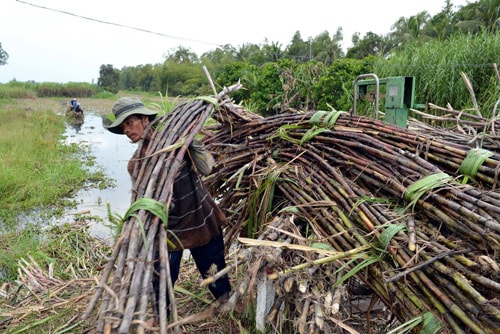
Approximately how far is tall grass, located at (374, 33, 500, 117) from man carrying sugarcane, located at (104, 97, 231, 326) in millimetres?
5509

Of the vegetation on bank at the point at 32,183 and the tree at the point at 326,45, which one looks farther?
the tree at the point at 326,45

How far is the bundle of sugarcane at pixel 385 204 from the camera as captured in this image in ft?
4.83

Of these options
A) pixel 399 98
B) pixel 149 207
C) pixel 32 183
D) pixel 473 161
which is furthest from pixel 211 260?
pixel 32 183

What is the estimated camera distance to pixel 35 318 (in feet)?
8.84

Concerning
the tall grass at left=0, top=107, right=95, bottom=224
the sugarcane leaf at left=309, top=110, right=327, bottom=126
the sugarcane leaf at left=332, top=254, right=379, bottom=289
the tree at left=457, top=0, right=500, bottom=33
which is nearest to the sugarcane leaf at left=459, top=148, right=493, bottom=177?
the sugarcane leaf at left=332, top=254, right=379, bottom=289

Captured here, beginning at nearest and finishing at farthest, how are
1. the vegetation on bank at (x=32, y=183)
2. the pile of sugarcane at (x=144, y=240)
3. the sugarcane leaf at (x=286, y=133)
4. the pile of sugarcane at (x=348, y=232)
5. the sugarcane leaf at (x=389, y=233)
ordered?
the pile of sugarcane at (x=144, y=240) < the pile of sugarcane at (x=348, y=232) < the sugarcane leaf at (x=389, y=233) < the sugarcane leaf at (x=286, y=133) < the vegetation on bank at (x=32, y=183)

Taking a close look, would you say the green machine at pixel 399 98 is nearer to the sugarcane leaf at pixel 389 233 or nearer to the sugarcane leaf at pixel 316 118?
the sugarcane leaf at pixel 316 118

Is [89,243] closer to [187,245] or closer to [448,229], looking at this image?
[187,245]

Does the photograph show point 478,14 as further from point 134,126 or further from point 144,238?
point 144,238

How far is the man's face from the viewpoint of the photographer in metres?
2.15

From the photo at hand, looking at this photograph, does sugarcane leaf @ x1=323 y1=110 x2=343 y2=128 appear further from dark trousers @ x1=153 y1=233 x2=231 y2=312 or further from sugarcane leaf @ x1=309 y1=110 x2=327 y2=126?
dark trousers @ x1=153 y1=233 x2=231 y2=312

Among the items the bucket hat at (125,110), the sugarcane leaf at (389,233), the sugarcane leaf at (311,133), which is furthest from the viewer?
the sugarcane leaf at (311,133)

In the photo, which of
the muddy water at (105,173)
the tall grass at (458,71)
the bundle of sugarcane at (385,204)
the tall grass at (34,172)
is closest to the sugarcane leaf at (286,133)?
the bundle of sugarcane at (385,204)

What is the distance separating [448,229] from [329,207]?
0.61 metres
